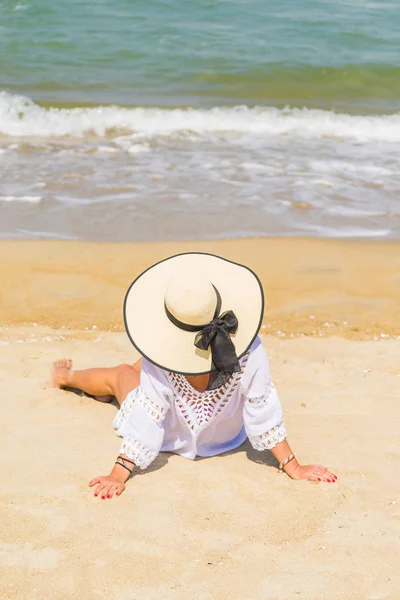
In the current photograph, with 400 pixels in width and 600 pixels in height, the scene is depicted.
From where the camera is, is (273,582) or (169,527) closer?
(273,582)

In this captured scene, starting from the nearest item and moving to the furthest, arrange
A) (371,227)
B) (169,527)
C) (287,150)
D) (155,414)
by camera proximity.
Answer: (169,527), (155,414), (371,227), (287,150)

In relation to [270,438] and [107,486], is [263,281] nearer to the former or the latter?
[270,438]

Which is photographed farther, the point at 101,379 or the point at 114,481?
the point at 101,379

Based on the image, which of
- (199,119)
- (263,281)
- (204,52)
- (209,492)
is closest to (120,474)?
(209,492)

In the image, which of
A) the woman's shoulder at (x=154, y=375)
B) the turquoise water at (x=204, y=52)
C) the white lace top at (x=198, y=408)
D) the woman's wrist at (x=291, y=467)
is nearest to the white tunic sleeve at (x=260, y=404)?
the white lace top at (x=198, y=408)

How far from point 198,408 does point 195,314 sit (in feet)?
1.78

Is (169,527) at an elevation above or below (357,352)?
above

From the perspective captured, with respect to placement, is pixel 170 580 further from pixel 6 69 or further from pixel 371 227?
pixel 6 69

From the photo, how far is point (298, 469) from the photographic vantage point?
328cm

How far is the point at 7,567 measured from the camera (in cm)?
268

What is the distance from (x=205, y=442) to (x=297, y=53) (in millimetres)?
10730

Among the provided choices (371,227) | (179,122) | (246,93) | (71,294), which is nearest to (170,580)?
(71,294)

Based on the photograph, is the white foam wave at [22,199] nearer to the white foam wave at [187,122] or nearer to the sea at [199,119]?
the sea at [199,119]

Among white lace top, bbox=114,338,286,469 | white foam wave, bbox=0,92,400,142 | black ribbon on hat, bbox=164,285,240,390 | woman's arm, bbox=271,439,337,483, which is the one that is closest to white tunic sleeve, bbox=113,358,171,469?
white lace top, bbox=114,338,286,469
